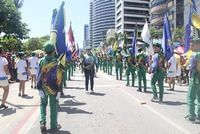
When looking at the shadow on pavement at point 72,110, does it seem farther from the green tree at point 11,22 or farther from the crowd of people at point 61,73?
the green tree at point 11,22

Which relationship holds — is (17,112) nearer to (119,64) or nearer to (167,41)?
(167,41)

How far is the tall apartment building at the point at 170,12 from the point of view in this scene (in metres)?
92.2

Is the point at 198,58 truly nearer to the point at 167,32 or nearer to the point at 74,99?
the point at 74,99

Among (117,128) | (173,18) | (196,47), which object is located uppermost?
(173,18)

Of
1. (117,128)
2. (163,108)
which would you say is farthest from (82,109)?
(117,128)

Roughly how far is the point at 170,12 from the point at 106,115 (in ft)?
291

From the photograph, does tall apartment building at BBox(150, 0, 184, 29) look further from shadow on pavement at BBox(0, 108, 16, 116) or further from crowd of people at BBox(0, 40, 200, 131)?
shadow on pavement at BBox(0, 108, 16, 116)

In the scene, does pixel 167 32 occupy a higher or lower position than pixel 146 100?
higher

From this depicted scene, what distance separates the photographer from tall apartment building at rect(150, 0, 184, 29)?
303 ft

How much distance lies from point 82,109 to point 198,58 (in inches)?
156

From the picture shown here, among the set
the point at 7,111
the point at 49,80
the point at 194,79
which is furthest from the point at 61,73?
the point at 7,111

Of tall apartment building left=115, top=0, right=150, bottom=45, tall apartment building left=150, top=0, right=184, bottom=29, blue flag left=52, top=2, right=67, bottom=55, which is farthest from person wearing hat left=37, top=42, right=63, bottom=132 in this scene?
tall apartment building left=115, top=0, right=150, bottom=45

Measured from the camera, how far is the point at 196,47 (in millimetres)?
10555

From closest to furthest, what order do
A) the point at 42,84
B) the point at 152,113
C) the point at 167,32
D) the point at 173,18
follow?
the point at 42,84
the point at 152,113
the point at 167,32
the point at 173,18
